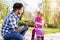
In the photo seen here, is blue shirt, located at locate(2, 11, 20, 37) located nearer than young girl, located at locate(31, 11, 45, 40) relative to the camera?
Yes

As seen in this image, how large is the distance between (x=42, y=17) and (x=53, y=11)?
18cm

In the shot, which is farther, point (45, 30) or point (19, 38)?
point (45, 30)

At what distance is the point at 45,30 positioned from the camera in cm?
278

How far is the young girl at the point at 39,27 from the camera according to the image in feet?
8.88

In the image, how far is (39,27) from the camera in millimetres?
2725

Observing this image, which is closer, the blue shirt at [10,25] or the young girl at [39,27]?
the blue shirt at [10,25]

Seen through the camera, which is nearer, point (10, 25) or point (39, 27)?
point (10, 25)

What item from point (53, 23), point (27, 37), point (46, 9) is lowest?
point (27, 37)

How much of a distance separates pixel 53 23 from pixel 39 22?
0.22 metres

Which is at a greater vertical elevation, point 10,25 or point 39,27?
point 10,25

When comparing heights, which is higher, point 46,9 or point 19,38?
point 46,9

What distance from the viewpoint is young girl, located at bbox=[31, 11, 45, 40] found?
107 inches

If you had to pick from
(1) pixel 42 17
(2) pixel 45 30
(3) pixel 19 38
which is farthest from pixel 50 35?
(3) pixel 19 38

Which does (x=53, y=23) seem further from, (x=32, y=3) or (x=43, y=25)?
(x=32, y=3)
